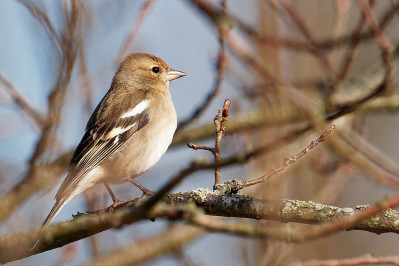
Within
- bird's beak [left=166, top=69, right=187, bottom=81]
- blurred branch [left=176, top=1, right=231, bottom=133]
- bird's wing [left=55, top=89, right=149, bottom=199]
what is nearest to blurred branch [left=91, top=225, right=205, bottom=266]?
bird's wing [left=55, top=89, right=149, bottom=199]

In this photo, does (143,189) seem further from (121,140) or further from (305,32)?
(305,32)

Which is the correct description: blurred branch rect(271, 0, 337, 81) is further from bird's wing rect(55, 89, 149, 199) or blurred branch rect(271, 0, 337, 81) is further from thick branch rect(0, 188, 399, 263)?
bird's wing rect(55, 89, 149, 199)

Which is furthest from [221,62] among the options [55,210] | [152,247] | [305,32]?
[152,247]

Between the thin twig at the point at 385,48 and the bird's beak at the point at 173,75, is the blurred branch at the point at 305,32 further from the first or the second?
the bird's beak at the point at 173,75

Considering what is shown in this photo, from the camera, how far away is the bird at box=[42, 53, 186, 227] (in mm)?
5219

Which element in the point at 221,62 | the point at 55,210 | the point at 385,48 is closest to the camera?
the point at 385,48

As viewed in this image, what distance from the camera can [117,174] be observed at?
17.7 ft

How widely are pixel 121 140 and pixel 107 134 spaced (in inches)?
5.7

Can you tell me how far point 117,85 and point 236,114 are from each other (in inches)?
53.6

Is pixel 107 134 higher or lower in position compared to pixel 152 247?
higher

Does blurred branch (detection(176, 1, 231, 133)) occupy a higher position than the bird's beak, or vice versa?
the bird's beak

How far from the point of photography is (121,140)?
5605mm

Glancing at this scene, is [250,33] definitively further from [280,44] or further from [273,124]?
[273,124]

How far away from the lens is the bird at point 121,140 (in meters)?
5.22
